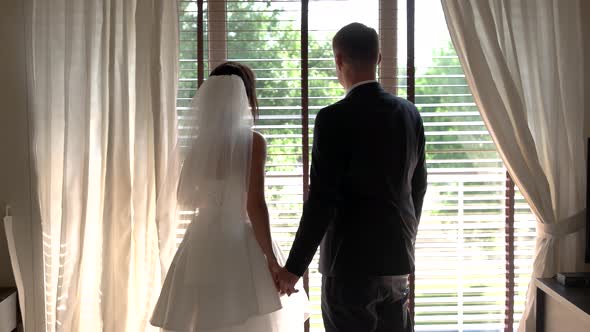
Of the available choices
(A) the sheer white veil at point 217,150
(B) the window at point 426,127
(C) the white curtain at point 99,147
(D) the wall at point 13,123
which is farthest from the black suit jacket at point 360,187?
(D) the wall at point 13,123

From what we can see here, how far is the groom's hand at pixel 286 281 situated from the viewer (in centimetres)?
208

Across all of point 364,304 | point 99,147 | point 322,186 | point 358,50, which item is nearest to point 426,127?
point 358,50

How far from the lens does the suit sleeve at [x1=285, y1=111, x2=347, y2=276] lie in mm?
1963

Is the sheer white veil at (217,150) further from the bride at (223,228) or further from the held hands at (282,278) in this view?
the held hands at (282,278)

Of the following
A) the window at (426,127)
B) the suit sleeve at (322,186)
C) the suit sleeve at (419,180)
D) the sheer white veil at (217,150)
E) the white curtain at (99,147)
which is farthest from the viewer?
the window at (426,127)

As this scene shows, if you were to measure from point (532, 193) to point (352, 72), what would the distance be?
111cm

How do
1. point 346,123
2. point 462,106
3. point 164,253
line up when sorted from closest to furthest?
1. point 346,123
2. point 164,253
3. point 462,106

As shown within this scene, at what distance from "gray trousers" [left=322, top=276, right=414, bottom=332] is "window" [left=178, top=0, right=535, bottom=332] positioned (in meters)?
0.69

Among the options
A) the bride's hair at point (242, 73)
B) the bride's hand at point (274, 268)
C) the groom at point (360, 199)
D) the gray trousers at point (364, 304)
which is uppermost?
the bride's hair at point (242, 73)

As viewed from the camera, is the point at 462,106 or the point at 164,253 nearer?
the point at 164,253

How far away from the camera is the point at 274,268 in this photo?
2131 mm

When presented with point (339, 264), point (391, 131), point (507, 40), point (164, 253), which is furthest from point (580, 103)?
point (164, 253)

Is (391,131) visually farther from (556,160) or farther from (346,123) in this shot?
(556,160)

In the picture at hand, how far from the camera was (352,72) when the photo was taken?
6.65 feet
